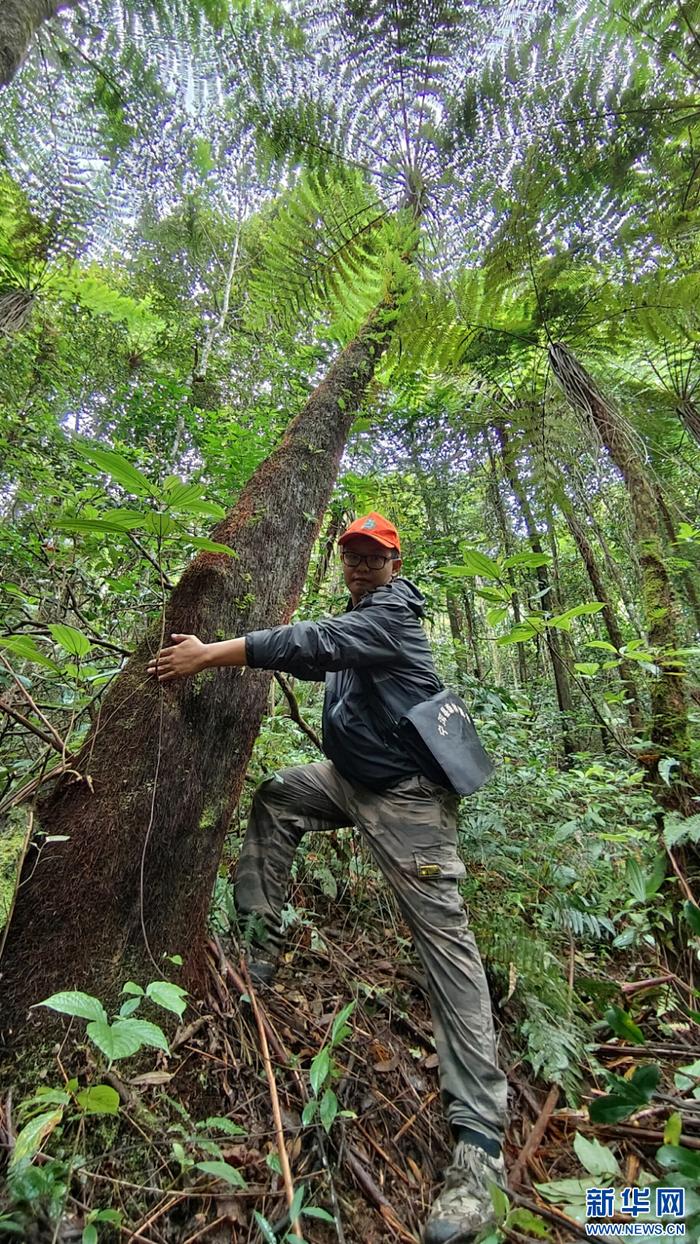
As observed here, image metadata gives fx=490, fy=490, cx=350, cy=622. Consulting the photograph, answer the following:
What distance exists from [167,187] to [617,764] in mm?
8194

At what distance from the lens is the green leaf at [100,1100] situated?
990mm

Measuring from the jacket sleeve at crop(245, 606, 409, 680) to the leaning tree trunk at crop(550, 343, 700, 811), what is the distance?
1535mm

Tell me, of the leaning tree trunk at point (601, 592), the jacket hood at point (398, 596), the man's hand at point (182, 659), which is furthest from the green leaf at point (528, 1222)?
the leaning tree trunk at point (601, 592)

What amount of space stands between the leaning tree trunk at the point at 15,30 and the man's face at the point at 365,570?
12.2ft

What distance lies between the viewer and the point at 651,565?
2.88m

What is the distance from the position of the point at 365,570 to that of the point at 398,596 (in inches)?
11.9

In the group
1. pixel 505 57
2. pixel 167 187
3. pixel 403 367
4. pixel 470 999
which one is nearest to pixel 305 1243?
pixel 470 999

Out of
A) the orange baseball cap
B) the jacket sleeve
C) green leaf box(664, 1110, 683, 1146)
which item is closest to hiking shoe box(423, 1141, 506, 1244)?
green leaf box(664, 1110, 683, 1146)

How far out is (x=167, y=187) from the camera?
5719 millimetres

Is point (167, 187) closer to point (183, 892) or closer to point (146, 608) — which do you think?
point (146, 608)

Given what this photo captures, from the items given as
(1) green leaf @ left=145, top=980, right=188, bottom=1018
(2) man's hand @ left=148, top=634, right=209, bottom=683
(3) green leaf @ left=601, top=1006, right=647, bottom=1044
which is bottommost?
(3) green leaf @ left=601, top=1006, right=647, bottom=1044

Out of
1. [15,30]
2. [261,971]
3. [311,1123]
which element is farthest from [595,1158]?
[15,30]

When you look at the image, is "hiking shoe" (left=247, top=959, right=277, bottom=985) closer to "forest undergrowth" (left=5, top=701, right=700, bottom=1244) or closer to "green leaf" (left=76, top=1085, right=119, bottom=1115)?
"forest undergrowth" (left=5, top=701, right=700, bottom=1244)

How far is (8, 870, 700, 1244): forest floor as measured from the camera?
3.75 ft
